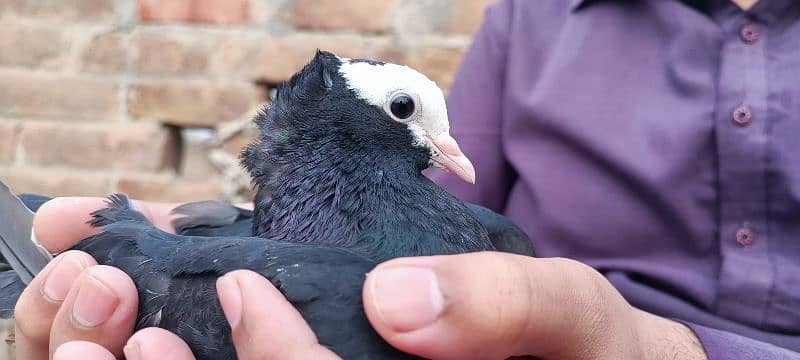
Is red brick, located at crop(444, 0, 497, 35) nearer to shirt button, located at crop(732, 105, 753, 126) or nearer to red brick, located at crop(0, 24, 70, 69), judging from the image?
shirt button, located at crop(732, 105, 753, 126)

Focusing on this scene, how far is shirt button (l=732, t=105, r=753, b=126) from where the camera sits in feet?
2.95

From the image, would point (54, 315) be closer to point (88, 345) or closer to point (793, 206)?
point (88, 345)

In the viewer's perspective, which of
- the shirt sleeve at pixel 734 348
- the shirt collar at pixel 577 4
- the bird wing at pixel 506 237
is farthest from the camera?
the shirt collar at pixel 577 4

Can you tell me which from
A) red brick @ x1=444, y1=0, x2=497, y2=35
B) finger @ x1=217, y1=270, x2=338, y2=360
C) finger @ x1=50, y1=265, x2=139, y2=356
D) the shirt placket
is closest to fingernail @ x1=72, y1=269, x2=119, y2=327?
finger @ x1=50, y1=265, x2=139, y2=356

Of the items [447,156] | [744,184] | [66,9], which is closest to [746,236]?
[744,184]

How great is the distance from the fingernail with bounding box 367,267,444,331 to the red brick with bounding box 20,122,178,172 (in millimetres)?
1027

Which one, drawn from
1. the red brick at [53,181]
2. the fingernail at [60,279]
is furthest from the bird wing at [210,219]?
the red brick at [53,181]

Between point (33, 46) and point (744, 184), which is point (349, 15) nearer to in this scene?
point (33, 46)

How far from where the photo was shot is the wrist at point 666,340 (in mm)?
658

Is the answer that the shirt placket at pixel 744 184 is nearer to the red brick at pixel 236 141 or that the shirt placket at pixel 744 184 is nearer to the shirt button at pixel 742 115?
the shirt button at pixel 742 115

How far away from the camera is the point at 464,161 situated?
772 mm

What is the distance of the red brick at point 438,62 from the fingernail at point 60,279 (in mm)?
856

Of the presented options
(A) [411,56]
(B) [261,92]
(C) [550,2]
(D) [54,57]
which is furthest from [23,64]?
(C) [550,2]

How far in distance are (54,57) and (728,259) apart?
1.29m
